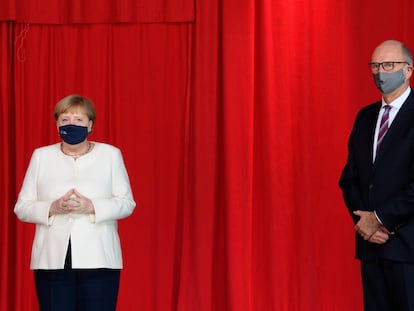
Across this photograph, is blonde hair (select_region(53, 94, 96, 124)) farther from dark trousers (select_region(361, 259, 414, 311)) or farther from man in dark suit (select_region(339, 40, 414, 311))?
dark trousers (select_region(361, 259, 414, 311))

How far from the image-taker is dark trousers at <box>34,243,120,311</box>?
9.91 feet

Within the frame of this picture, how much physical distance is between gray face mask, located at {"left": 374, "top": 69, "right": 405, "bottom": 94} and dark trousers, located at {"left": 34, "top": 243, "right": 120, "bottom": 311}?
4.61 ft

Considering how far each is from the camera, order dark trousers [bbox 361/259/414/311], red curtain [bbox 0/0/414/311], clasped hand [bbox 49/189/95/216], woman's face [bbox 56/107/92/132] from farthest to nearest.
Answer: red curtain [bbox 0/0/414/311] → woman's face [bbox 56/107/92/132] → clasped hand [bbox 49/189/95/216] → dark trousers [bbox 361/259/414/311]

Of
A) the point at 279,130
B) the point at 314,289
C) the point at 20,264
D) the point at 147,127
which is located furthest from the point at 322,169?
the point at 20,264

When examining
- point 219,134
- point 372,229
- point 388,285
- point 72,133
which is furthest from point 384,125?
point 219,134

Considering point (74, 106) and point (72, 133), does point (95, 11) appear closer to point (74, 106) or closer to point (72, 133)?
point (74, 106)

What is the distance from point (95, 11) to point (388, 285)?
254cm

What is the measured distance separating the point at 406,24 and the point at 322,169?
3.24ft

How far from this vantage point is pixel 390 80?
306cm

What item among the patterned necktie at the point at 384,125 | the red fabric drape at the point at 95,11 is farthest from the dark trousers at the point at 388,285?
the red fabric drape at the point at 95,11

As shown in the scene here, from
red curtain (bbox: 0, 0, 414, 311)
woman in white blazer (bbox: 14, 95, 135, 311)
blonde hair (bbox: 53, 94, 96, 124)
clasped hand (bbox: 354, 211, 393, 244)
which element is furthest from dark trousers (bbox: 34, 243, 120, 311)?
red curtain (bbox: 0, 0, 414, 311)

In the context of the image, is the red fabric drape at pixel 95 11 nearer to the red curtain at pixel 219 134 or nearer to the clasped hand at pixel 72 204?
the red curtain at pixel 219 134

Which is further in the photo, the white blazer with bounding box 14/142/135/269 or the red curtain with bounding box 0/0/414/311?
the red curtain with bounding box 0/0/414/311

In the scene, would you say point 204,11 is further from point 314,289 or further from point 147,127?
point 314,289
